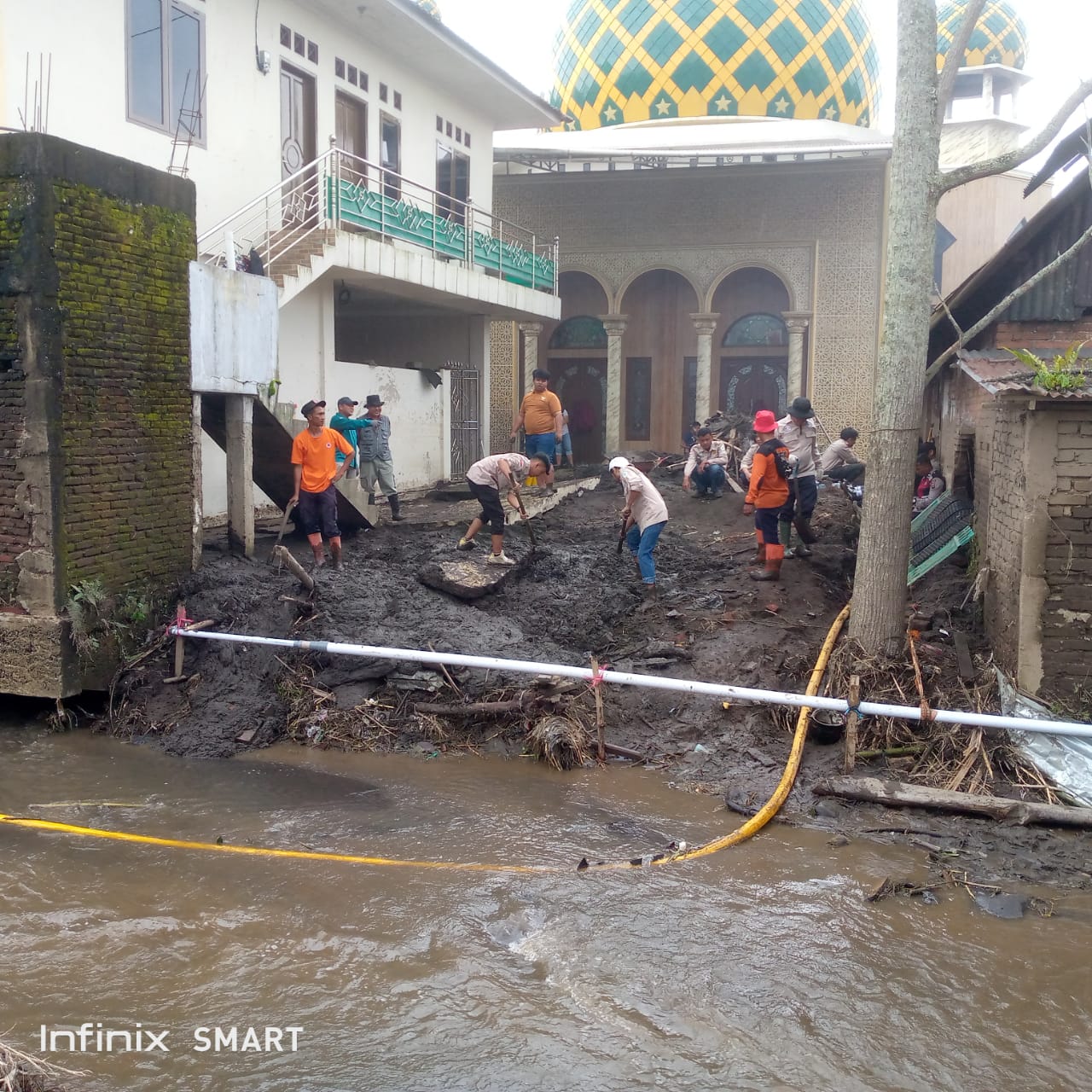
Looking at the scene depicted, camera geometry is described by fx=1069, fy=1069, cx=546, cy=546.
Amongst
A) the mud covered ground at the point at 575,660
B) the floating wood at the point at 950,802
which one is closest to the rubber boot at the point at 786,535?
the mud covered ground at the point at 575,660

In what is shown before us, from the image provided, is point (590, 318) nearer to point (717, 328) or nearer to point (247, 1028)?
point (717, 328)

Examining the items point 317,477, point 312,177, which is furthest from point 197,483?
point 312,177

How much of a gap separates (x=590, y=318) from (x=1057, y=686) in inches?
697

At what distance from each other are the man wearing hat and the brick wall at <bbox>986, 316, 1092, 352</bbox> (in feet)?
23.7

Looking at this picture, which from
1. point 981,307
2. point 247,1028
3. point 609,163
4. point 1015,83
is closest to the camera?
point 247,1028

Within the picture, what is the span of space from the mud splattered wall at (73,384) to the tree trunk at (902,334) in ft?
19.3

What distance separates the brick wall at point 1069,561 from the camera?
7043 millimetres

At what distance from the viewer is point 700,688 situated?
6.93 metres

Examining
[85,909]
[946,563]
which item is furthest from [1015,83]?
[85,909]

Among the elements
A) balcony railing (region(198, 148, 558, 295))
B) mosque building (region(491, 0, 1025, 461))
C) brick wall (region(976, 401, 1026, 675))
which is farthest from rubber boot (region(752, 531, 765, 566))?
mosque building (region(491, 0, 1025, 461))

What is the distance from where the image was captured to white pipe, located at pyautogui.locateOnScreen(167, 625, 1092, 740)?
6.21 m

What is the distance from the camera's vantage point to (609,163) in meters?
22.0

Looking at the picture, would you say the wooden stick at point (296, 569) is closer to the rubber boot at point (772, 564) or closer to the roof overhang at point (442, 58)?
the rubber boot at point (772, 564)

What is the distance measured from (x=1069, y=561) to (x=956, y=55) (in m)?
3.68
